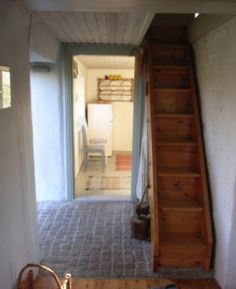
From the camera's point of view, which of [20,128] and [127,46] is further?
[127,46]

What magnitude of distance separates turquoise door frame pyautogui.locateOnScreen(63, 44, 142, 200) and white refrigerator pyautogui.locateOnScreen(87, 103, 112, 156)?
10.1ft

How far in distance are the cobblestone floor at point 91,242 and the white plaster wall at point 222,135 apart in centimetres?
68

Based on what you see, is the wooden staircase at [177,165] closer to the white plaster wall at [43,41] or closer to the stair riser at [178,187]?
the stair riser at [178,187]

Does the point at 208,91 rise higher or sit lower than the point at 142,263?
higher

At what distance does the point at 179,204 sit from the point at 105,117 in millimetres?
4726

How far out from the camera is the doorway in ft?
19.9

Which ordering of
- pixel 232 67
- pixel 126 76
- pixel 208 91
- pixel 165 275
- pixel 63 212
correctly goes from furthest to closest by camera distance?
pixel 126 76
pixel 63 212
pixel 208 91
pixel 165 275
pixel 232 67

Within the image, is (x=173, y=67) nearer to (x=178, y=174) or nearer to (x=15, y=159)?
(x=178, y=174)

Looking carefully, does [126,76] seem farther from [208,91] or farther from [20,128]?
[20,128]

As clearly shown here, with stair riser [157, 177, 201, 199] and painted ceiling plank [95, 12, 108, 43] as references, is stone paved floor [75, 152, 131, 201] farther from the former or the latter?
painted ceiling plank [95, 12, 108, 43]

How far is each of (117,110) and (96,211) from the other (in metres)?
4.30

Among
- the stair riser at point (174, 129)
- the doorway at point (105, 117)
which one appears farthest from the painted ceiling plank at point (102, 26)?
the doorway at point (105, 117)

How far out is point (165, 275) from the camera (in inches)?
104

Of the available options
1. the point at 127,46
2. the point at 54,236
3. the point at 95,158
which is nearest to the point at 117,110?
the point at 95,158
